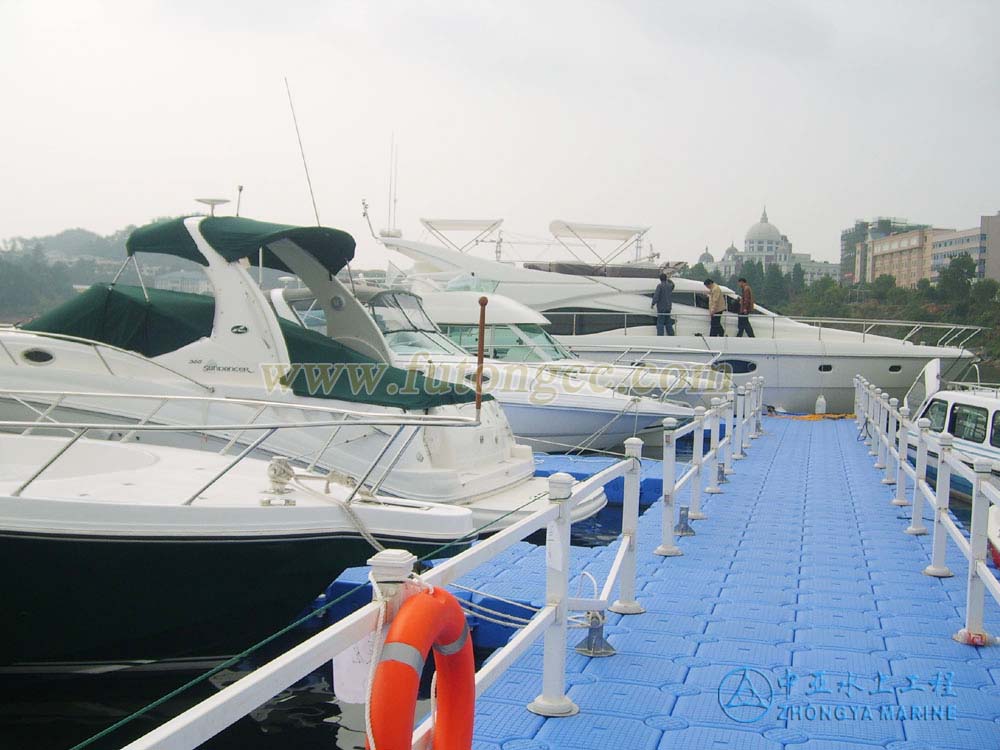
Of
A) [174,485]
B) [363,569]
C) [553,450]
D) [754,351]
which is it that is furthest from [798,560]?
[754,351]

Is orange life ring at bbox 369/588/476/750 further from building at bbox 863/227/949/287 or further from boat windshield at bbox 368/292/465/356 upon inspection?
building at bbox 863/227/949/287

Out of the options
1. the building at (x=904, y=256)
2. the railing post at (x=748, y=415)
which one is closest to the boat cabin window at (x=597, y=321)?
the railing post at (x=748, y=415)

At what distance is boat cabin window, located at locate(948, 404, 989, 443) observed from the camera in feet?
41.0

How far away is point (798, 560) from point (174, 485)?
4620mm

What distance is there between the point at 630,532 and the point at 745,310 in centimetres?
1854

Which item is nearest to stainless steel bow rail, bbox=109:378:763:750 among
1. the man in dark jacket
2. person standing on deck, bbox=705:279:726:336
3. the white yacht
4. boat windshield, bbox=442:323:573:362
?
boat windshield, bbox=442:323:573:362

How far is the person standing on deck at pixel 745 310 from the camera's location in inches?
899

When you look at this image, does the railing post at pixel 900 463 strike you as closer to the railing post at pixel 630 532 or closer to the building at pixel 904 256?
the railing post at pixel 630 532

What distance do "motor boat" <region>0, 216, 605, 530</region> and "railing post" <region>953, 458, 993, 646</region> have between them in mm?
4025

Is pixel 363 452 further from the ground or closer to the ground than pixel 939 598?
further from the ground

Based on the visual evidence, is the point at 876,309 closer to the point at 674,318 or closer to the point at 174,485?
the point at 674,318

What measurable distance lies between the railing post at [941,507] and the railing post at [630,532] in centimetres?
201

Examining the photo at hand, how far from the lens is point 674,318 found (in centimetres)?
2328

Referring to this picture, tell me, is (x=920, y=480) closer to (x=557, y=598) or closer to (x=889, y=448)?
(x=889, y=448)
